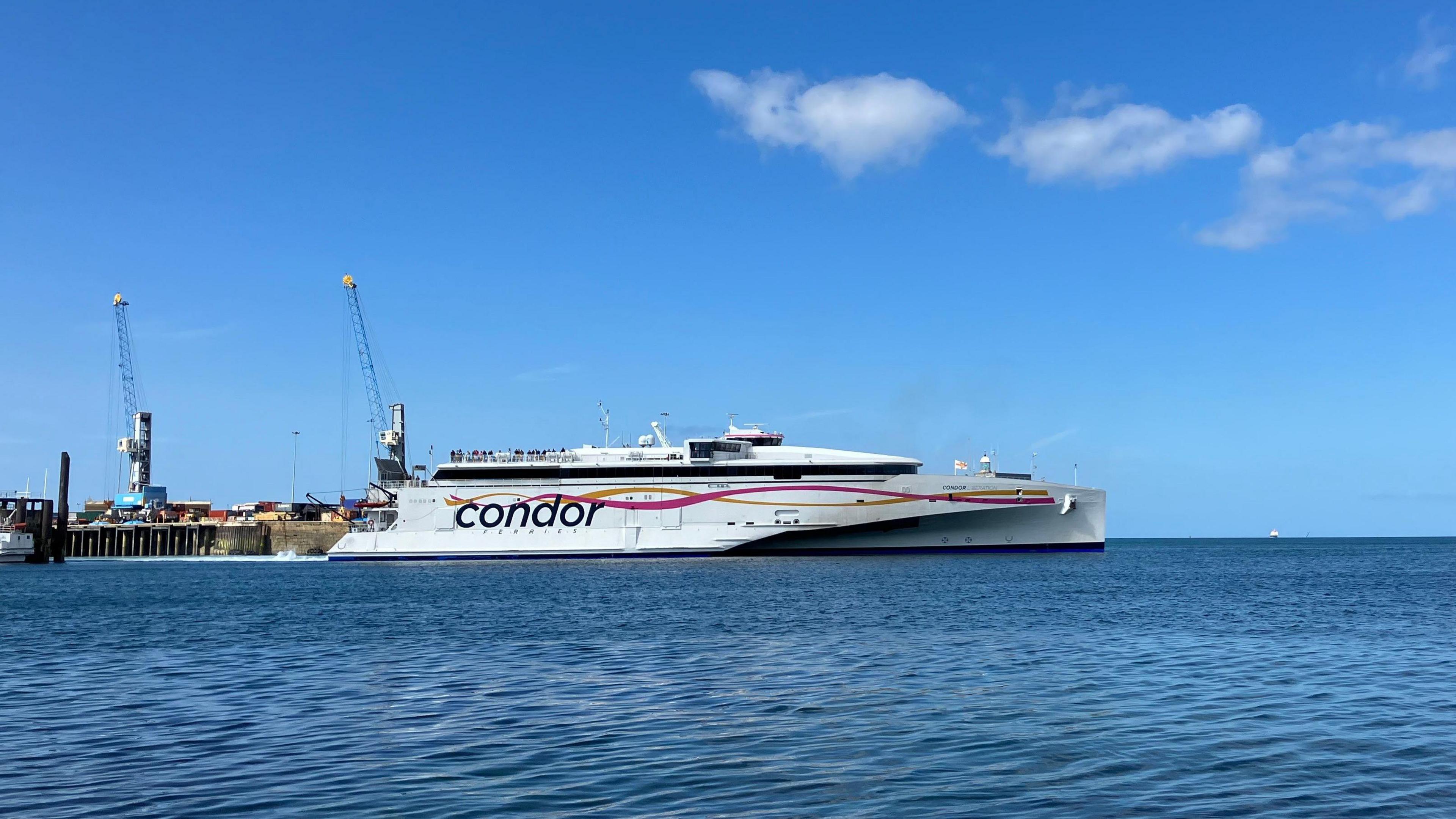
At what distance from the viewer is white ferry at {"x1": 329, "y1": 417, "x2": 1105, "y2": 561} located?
70500mm

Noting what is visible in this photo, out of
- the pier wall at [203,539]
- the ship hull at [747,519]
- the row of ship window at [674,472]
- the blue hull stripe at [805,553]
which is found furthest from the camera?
the pier wall at [203,539]

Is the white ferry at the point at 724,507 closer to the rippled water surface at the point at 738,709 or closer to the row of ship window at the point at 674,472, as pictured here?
the row of ship window at the point at 674,472

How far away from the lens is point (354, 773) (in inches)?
492

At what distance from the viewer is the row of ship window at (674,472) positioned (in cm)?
7081

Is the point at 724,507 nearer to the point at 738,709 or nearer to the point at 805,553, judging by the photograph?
the point at 805,553

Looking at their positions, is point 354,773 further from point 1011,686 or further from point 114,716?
point 1011,686

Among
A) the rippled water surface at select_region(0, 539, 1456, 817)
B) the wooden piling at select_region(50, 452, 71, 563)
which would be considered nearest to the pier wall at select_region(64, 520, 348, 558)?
the wooden piling at select_region(50, 452, 71, 563)

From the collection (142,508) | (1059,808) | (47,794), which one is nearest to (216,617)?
(47,794)

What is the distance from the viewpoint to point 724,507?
71.2 metres

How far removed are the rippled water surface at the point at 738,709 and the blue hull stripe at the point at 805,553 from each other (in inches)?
1326

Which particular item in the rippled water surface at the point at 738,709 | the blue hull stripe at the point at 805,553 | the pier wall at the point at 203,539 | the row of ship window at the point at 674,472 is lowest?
the pier wall at the point at 203,539

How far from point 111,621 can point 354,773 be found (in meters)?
25.3

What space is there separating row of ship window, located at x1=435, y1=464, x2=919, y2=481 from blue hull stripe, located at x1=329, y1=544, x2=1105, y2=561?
4784 mm

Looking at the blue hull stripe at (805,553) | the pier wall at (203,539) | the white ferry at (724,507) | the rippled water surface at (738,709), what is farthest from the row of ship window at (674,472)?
the pier wall at (203,539)
